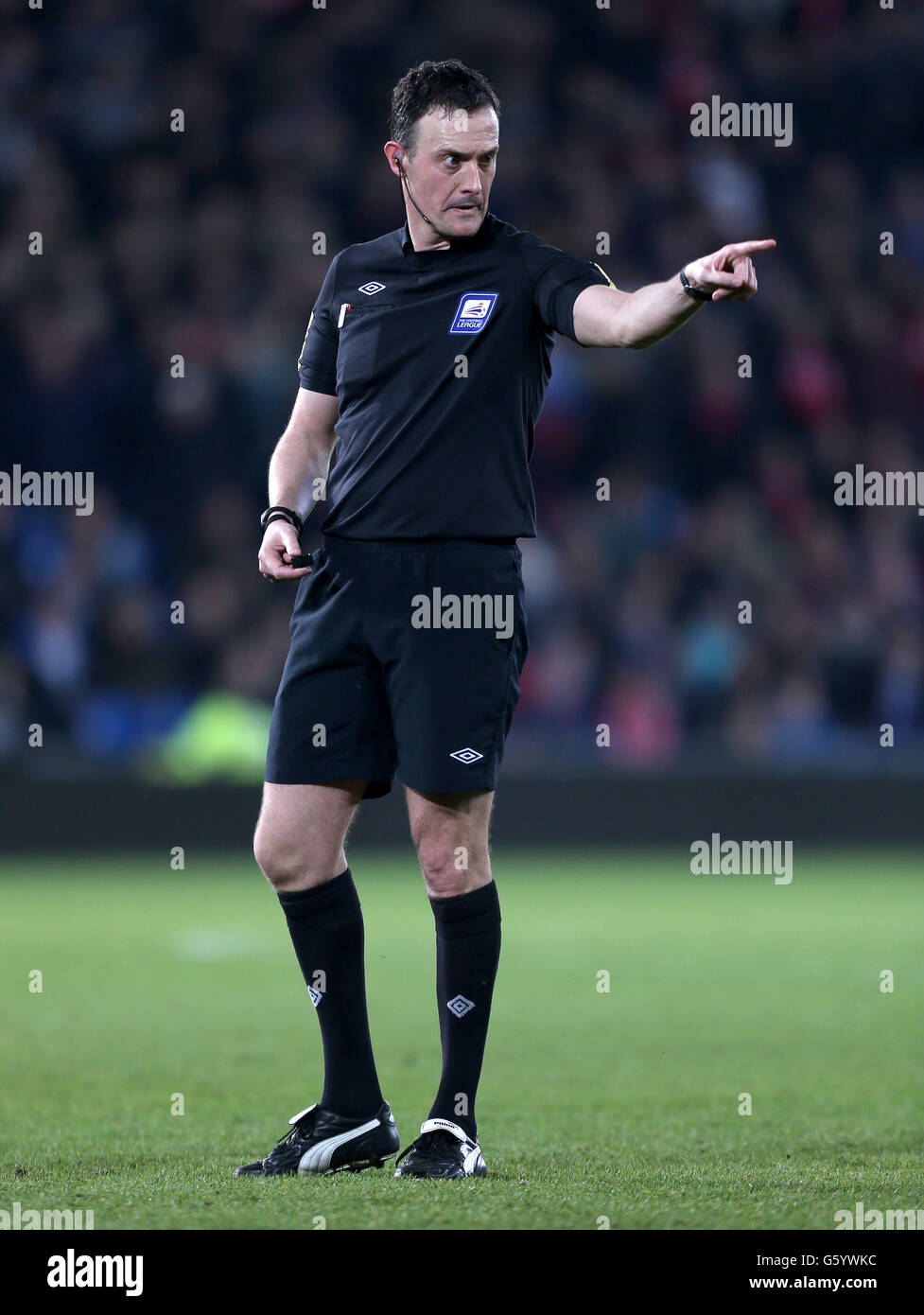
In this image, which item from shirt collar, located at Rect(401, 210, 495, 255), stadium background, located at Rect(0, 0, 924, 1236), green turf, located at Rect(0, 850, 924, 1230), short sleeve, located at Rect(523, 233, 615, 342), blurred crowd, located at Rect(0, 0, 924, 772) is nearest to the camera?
green turf, located at Rect(0, 850, 924, 1230)

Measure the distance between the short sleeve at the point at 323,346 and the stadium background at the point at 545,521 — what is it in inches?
108

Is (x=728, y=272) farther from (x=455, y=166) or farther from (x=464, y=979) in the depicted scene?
(x=464, y=979)

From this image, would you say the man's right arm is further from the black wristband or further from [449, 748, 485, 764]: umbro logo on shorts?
[449, 748, 485, 764]: umbro logo on shorts

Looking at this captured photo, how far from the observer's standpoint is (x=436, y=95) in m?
3.92

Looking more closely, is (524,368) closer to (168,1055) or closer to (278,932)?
(168,1055)

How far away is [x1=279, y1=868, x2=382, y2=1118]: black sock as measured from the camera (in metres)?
3.99

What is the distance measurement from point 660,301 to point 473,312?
541 mm

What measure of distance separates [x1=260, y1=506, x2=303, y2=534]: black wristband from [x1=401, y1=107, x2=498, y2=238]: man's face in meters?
0.68

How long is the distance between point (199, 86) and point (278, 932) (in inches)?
339

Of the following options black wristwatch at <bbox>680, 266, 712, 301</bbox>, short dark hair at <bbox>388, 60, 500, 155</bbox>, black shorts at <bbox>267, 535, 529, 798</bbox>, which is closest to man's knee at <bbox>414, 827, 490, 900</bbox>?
black shorts at <bbox>267, 535, 529, 798</bbox>

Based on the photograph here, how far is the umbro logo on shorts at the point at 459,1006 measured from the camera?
3.95 m

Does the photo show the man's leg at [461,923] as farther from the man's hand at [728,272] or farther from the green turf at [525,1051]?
the man's hand at [728,272]

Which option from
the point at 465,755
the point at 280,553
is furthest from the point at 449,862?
the point at 280,553
